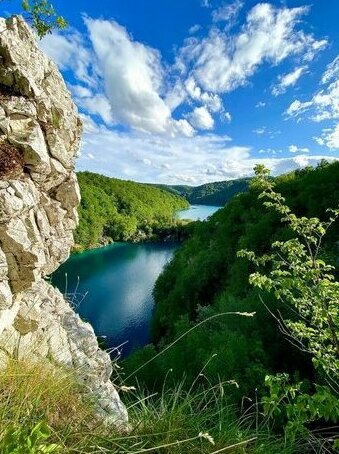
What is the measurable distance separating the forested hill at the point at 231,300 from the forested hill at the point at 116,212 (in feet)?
181

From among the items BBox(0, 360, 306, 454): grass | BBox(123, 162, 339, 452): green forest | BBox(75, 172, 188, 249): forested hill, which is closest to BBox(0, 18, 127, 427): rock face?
BBox(0, 360, 306, 454): grass

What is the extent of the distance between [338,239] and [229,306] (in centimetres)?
776

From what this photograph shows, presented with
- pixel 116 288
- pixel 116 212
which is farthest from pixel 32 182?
pixel 116 212

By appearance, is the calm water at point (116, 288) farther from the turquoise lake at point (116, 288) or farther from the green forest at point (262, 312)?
the green forest at point (262, 312)

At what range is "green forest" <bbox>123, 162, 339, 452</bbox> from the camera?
4.43 metres

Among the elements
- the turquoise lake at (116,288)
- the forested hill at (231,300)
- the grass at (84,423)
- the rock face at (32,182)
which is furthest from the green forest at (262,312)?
the turquoise lake at (116,288)

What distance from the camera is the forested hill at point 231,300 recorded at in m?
12.8

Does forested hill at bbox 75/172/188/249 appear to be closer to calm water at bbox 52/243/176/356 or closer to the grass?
calm water at bbox 52/243/176/356

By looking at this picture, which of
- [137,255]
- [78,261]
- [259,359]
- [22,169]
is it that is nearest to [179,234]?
[137,255]

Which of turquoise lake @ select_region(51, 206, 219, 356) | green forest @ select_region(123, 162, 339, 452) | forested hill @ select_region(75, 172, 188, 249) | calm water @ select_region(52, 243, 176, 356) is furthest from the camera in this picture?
forested hill @ select_region(75, 172, 188, 249)

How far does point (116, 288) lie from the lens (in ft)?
155

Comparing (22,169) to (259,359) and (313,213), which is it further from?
(313,213)

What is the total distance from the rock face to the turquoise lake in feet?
26.5

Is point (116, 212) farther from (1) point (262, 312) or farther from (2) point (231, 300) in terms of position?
(1) point (262, 312)
